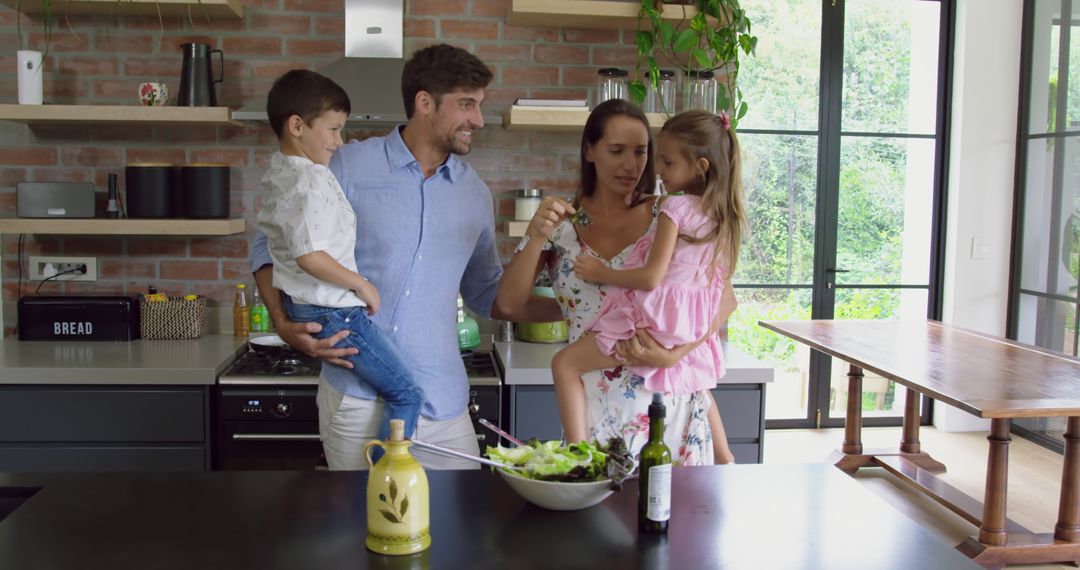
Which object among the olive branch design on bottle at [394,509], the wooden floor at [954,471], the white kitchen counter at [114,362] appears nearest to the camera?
the olive branch design on bottle at [394,509]

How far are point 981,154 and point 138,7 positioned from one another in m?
4.16

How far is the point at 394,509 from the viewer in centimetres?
133

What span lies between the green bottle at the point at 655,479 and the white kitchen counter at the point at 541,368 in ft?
4.82

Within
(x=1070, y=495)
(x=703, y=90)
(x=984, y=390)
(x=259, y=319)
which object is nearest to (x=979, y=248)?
(x=1070, y=495)

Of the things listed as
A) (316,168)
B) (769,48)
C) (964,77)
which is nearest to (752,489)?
(316,168)

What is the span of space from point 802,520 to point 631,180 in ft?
2.95

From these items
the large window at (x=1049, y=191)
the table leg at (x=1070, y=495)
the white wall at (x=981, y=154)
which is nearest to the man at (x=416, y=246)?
the table leg at (x=1070, y=495)

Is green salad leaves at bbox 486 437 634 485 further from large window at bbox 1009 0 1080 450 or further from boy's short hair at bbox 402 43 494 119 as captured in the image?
large window at bbox 1009 0 1080 450

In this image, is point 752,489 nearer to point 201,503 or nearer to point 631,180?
point 631,180

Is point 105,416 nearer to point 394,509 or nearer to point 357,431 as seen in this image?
point 357,431

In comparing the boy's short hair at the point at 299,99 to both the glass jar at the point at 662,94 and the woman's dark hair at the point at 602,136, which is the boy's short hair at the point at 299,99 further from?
the glass jar at the point at 662,94

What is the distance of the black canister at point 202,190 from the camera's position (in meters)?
3.37

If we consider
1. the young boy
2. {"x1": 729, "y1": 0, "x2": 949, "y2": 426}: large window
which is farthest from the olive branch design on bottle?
{"x1": 729, "y1": 0, "x2": 949, "y2": 426}: large window

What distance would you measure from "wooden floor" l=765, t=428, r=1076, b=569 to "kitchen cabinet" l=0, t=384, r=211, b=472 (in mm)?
2746
